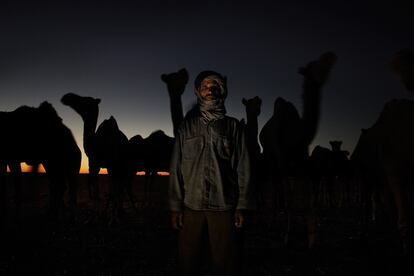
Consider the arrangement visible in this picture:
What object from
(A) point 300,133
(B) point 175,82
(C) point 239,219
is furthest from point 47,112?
(C) point 239,219

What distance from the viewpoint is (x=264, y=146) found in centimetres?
825

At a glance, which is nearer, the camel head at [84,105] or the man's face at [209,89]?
the man's face at [209,89]

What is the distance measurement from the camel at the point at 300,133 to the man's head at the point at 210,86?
117 inches

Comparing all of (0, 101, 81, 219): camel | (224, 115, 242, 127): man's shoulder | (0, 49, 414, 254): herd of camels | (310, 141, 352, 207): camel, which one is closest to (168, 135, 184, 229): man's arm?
(224, 115, 242, 127): man's shoulder

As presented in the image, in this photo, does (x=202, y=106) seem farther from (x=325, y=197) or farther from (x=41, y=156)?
(x=325, y=197)

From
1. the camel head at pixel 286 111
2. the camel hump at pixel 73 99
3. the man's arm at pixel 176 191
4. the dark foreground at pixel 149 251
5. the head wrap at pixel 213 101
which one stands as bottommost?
the dark foreground at pixel 149 251

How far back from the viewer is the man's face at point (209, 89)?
321 cm

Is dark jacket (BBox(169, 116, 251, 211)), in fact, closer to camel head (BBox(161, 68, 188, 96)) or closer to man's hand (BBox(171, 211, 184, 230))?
man's hand (BBox(171, 211, 184, 230))

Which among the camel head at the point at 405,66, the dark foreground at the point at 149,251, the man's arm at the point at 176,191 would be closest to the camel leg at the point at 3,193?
the dark foreground at the point at 149,251

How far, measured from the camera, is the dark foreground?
5.26m

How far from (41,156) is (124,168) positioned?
7.69ft

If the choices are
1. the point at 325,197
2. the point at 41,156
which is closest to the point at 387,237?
the point at 41,156

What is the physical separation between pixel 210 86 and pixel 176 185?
957 millimetres

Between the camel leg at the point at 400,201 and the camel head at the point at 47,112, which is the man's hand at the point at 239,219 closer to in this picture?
the camel leg at the point at 400,201
